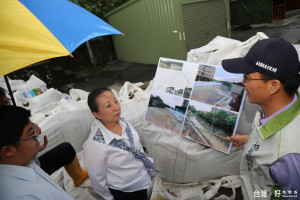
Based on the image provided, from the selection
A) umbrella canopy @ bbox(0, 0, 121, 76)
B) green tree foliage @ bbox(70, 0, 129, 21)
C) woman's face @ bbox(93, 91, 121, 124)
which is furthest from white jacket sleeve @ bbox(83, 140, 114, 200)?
green tree foliage @ bbox(70, 0, 129, 21)

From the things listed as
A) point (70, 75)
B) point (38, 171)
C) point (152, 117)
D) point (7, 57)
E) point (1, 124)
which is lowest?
point (70, 75)

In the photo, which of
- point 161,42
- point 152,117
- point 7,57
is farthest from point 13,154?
point 161,42

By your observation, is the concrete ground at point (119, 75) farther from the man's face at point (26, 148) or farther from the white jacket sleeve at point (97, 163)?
the man's face at point (26, 148)

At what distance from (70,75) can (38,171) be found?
360 inches

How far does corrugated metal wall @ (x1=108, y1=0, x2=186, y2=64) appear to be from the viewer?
6945mm

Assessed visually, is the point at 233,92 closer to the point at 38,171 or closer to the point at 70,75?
the point at 38,171

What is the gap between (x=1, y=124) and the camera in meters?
1.11

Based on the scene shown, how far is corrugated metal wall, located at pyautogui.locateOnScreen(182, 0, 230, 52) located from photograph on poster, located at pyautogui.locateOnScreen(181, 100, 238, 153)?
17.7 ft

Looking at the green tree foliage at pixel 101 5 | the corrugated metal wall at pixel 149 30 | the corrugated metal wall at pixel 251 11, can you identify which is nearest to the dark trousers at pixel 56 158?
the corrugated metal wall at pixel 149 30

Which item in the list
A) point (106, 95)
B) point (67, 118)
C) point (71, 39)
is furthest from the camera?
point (67, 118)

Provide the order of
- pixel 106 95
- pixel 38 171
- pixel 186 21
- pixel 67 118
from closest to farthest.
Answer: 1. pixel 38 171
2. pixel 106 95
3. pixel 67 118
4. pixel 186 21

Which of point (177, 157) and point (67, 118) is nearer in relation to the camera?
point (177, 157)

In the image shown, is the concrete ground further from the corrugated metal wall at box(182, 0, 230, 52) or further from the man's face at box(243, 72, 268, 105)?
the man's face at box(243, 72, 268, 105)

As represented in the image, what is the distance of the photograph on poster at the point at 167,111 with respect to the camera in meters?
2.08
